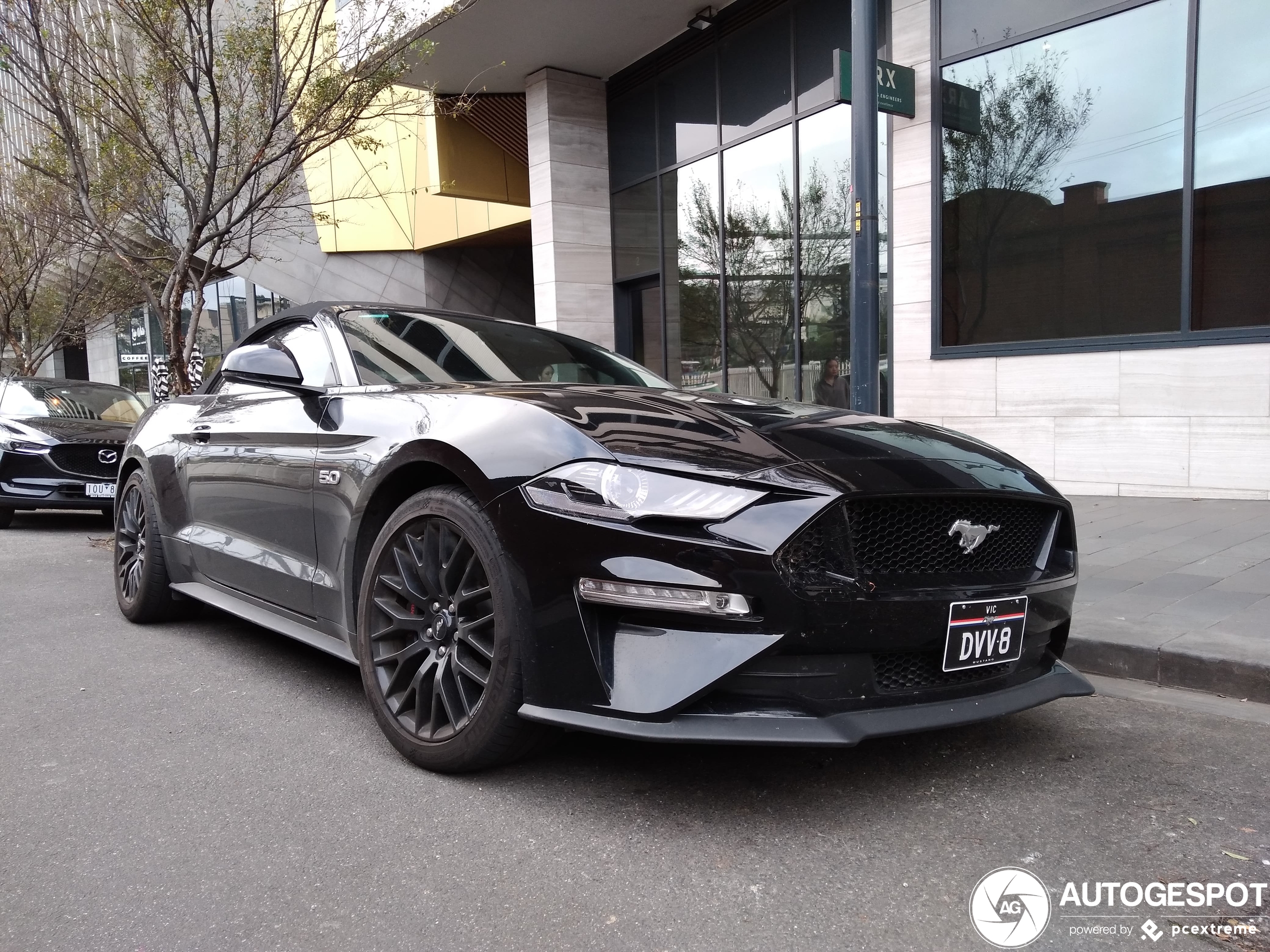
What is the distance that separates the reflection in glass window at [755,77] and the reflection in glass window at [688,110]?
21cm

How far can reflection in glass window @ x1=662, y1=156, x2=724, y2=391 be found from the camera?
39.9ft

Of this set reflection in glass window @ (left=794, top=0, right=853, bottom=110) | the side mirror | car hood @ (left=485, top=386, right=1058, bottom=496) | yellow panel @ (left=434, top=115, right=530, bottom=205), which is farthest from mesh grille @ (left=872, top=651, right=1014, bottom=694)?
yellow panel @ (left=434, top=115, right=530, bottom=205)

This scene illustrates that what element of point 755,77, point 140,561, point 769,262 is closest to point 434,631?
point 140,561

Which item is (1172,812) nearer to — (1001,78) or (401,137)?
(1001,78)

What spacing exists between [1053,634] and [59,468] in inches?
354

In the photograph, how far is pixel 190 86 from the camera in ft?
26.1

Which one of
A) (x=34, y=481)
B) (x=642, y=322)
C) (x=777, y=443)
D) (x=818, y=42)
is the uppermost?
(x=818, y=42)

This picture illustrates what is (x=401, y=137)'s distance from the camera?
59.5 feet

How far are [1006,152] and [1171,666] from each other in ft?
20.8

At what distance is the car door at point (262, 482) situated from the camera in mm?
3445

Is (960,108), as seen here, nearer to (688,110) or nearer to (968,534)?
(688,110)

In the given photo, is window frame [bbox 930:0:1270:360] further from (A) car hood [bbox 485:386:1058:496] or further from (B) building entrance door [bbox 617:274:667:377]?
(A) car hood [bbox 485:386:1058:496]

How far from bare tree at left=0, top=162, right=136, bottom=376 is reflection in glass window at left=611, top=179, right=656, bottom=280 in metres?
6.48

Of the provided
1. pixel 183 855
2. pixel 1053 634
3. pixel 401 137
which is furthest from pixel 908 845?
pixel 401 137
